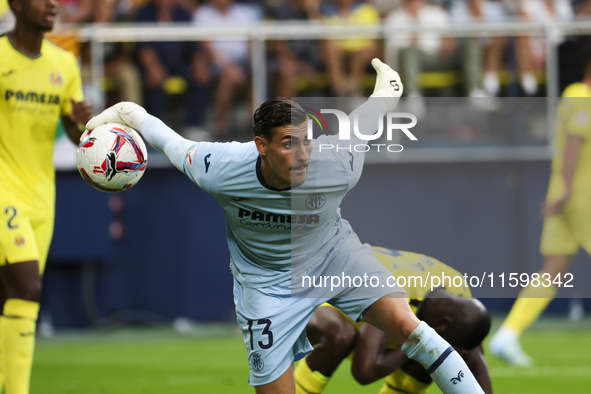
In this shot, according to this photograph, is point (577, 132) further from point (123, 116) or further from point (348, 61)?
point (123, 116)

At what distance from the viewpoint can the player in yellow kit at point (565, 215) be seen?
22.2 ft

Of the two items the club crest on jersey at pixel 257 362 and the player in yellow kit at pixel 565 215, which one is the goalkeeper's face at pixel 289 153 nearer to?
the club crest on jersey at pixel 257 362

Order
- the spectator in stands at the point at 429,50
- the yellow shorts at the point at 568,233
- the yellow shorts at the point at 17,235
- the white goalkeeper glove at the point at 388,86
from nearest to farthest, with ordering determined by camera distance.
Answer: the white goalkeeper glove at the point at 388,86 → the yellow shorts at the point at 17,235 → the yellow shorts at the point at 568,233 → the spectator in stands at the point at 429,50

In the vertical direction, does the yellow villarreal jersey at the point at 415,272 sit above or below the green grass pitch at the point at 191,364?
above

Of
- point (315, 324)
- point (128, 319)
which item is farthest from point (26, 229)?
point (128, 319)

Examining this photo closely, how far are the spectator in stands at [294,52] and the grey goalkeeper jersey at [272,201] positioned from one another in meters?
5.57

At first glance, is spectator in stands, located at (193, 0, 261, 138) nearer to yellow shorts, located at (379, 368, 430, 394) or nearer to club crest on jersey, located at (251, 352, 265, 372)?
yellow shorts, located at (379, 368, 430, 394)

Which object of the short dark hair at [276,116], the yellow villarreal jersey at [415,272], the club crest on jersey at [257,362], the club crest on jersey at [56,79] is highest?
the club crest on jersey at [56,79]

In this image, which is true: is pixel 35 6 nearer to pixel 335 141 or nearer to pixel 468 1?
pixel 335 141

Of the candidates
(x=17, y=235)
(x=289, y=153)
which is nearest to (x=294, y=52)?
(x=17, y=235)

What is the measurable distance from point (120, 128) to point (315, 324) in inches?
65.6

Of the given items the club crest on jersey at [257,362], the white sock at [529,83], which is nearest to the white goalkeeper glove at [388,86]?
the club crest on jersey at [257,362]

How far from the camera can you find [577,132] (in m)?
6.80

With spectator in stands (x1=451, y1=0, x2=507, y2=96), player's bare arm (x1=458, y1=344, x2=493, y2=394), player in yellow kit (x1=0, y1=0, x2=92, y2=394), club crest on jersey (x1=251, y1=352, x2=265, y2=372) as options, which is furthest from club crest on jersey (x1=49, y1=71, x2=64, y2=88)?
spectator in stands (x1=451, y1=0, x2=507, y2=96)
